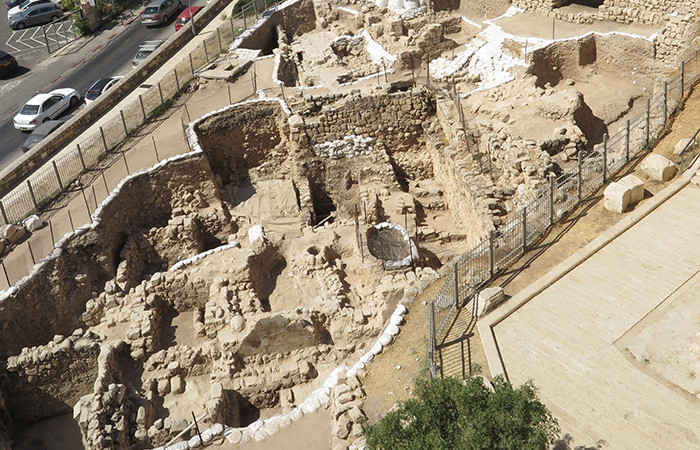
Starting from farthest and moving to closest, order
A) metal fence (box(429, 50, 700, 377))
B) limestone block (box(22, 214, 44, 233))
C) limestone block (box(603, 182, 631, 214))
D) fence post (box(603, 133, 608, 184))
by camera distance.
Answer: limestone block (box(22, 214, 44, 233)), fence post (box(603, 133, 608, 184)), limestone block (box(603, 182, 631, 214)), metal fence (box(429, 50, 700, 377))

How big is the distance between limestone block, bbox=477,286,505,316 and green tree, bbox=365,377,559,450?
14.9 feet

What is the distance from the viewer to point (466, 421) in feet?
37.0

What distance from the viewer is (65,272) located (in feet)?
75.8

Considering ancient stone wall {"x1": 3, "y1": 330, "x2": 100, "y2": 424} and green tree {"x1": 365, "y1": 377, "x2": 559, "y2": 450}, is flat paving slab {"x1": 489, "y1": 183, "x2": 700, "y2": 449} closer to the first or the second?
green tree {"x1": 365, "y1": 377, "x2": 559, "y2": 450}

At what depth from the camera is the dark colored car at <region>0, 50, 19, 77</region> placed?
42.7m

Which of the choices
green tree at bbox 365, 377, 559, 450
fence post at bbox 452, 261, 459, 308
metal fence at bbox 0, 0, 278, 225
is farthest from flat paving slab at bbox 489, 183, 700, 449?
metal fence at bbox 0, 0, 278, 225

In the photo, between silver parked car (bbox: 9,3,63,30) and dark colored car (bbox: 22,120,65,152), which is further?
silver parked car (bbox: 9,3,63,30)

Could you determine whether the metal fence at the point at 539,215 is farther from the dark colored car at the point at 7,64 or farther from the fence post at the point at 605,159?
the dark colored car at the point at 7,64

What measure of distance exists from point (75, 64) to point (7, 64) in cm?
370

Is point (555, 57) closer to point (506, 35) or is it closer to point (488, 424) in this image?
point (506, 35)

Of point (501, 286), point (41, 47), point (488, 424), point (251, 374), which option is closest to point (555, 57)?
point (501, 286)

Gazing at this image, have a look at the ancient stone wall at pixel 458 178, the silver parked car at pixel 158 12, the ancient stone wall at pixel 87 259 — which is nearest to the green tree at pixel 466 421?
the ancient stone wall at pixel 458 178

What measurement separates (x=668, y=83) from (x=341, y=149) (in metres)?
11.9

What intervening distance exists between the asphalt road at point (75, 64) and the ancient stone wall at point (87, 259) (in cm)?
1275
